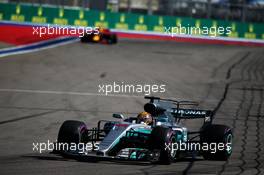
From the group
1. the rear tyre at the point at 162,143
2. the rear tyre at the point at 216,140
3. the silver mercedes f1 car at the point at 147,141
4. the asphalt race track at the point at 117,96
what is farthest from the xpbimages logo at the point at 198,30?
the rear tyre at the point at 162,143

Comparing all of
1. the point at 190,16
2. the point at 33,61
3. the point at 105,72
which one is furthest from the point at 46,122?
the point at 190,16

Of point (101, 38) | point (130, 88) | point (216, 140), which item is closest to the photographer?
point (216, 140)

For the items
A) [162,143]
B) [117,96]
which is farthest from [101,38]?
[162,143]

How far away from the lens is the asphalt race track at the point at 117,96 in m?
11.9

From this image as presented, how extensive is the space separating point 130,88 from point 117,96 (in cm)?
211

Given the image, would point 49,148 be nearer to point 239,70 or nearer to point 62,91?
point 62,91

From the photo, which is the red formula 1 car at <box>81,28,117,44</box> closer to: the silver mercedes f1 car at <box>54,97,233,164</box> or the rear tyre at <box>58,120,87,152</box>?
the silver mercedes f1 car at <box>54,97,233,164</box>

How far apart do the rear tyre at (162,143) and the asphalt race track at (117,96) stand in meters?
0.13

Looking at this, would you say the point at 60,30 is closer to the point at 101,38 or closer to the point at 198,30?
the point at 101,38

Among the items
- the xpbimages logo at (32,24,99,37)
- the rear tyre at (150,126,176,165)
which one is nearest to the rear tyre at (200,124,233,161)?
the rear tyre at (150,126,176,165)

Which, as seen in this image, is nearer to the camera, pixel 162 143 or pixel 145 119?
pixel 162 143

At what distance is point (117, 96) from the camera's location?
22.0 meters

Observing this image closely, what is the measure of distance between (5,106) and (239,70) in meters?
14.8

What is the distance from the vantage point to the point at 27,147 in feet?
44.5
